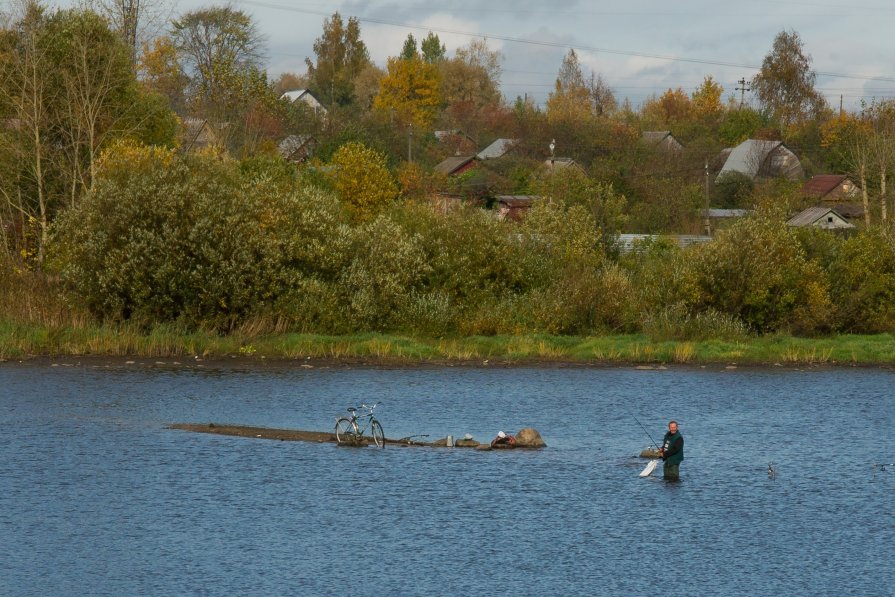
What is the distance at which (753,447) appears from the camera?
40.7 meters

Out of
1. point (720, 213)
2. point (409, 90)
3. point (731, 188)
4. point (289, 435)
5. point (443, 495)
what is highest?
point (409, 90)

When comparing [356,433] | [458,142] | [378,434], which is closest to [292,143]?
[458,142]

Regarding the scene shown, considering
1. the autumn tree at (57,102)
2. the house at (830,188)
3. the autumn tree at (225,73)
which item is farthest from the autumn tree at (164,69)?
the house at (830,188)

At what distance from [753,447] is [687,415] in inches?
227

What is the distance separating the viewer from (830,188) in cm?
13825

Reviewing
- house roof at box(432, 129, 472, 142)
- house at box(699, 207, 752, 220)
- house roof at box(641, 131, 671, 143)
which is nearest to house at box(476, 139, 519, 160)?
house roof at box(432, 129, 472, 142)

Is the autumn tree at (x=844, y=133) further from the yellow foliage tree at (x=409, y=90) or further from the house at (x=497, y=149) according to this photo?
the yellow foliage tree at (x=409, y=90)

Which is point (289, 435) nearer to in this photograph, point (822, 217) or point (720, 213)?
point (822, 217)

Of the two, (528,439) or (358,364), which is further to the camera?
(358,364)

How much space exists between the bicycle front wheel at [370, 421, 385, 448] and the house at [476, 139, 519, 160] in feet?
383

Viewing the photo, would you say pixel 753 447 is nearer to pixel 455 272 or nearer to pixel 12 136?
pixel 455 272

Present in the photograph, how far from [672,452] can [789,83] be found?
157m

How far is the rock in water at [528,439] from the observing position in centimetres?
3944

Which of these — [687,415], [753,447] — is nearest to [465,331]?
[687,415]
